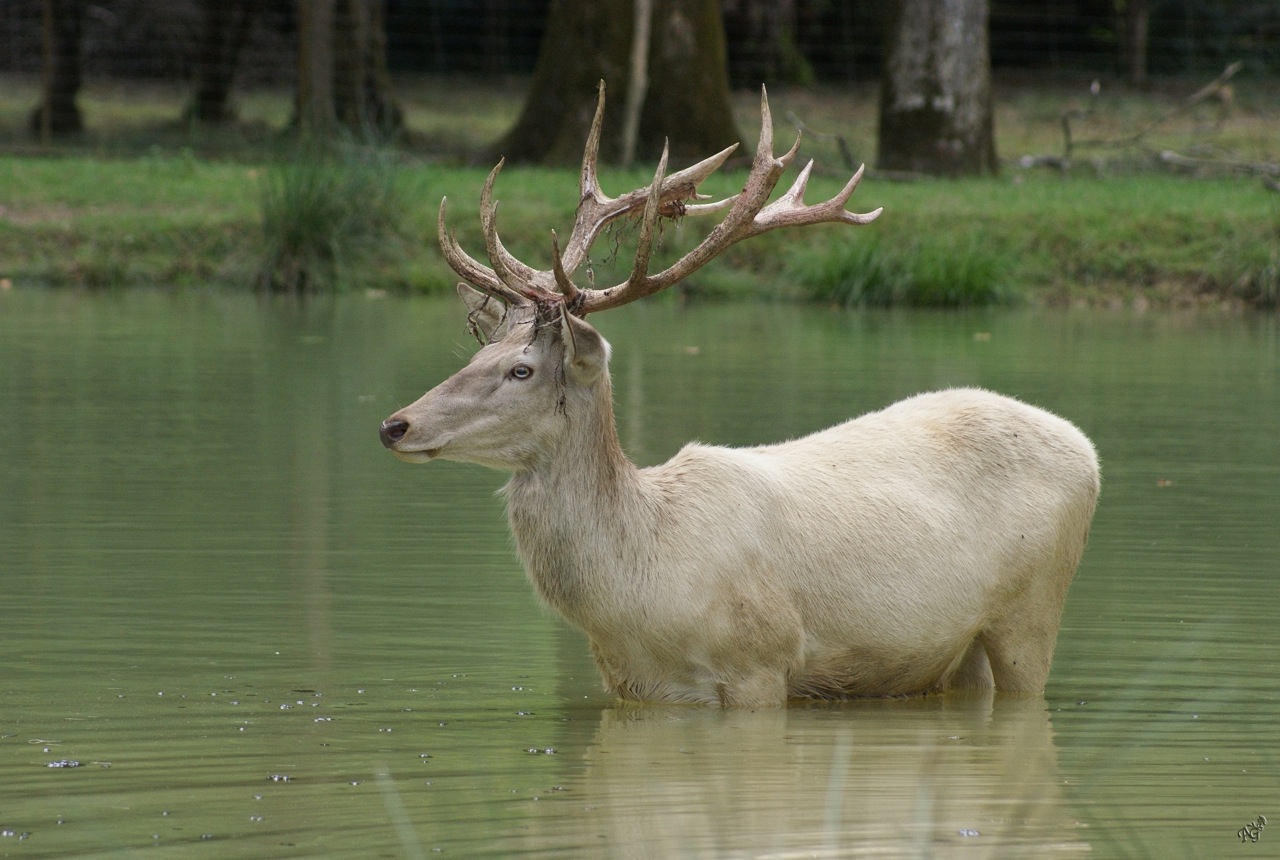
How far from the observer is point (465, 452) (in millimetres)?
6633

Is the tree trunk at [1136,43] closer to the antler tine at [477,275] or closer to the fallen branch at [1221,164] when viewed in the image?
the fallen branch at [1221,164]

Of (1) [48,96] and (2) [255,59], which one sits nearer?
(1) [48,96]

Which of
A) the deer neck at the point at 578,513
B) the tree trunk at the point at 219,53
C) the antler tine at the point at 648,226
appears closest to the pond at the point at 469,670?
the deer neck at the point at 578,513

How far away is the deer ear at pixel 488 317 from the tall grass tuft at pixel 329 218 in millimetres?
13878

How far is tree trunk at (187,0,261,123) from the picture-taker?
31422mm

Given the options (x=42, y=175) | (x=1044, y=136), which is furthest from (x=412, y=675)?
(x=1044, y=136)

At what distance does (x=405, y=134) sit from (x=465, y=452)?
23.7 meters

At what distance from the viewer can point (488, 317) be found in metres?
6.94

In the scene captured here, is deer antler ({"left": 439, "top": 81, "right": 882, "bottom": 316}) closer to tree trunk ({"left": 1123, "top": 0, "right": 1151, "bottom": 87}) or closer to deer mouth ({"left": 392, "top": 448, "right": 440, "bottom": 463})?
deer mouth ({"left": 392, "top": 448, "right": 440, "bottom": 463})

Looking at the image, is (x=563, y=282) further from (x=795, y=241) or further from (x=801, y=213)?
(x=795, y=241)

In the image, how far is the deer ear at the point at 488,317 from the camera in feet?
22.6

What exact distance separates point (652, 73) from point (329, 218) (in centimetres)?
703

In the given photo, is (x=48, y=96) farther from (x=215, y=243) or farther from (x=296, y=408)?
(x=296, y=408)

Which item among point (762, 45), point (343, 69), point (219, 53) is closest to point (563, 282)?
point (343, 69)
